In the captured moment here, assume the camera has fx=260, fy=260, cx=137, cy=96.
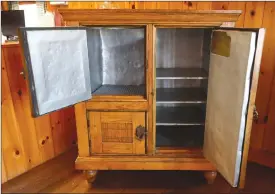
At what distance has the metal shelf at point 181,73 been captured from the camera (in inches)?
62.3

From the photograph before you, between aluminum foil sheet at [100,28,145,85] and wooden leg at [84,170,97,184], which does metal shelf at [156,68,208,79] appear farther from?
wooden leg at [84,170,97,184]

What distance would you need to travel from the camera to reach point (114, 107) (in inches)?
58.4

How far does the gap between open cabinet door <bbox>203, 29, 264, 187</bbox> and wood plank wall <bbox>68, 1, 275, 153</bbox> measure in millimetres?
576

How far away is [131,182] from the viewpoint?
175 cm

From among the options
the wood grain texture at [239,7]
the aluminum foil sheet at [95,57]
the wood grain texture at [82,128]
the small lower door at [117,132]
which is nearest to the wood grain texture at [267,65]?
the wood grain texture at [239,7]

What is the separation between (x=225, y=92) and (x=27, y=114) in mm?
1327

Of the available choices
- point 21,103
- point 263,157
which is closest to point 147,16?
point 21,103

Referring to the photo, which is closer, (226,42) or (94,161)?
(226,42)

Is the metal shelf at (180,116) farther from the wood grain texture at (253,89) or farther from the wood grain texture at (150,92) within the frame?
the wood grain texture at (253,89)

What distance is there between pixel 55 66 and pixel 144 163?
0.78m

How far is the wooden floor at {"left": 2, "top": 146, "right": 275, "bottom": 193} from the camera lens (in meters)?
1.67

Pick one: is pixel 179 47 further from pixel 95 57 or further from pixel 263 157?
pixel 263 157

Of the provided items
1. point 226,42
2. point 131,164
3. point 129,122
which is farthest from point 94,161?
point 226,42

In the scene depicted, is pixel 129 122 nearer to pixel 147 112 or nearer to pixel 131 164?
pixel 147 112
